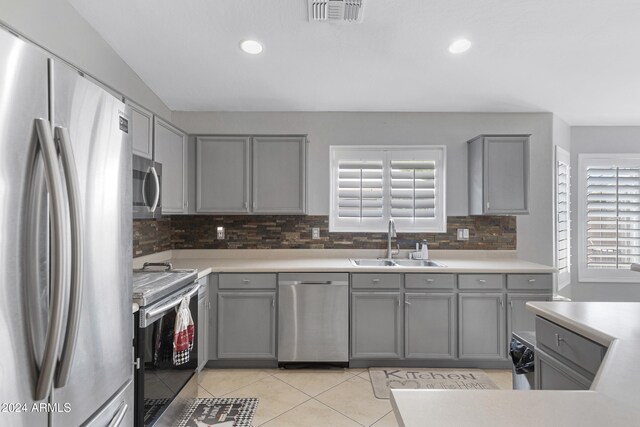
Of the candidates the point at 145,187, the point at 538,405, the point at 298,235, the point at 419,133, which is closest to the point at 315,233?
the point at 298,235

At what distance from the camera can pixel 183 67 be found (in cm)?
293

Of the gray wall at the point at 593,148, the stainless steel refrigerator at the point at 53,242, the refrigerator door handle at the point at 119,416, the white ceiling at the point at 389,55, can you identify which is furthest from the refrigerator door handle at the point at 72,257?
the gray wall at the point at 593,148

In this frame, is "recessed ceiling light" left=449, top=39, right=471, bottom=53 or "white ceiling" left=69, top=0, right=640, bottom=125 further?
"recessed ceiling light" left=449, top=39, right=471, bottom=53

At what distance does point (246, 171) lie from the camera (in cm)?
334

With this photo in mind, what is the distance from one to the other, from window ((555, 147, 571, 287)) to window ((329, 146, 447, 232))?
1274 millimetres

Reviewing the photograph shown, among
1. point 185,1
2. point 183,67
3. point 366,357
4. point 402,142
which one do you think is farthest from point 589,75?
point 183,67

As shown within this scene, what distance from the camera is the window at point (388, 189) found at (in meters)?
3.65

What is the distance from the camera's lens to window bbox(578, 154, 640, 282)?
12.7 feet

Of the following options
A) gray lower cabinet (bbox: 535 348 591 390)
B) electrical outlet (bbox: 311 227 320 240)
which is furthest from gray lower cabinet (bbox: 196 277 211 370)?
gray lower cabinet (bbox: 535 348 591 390)

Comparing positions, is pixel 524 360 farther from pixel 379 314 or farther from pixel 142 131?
pixel 142 131

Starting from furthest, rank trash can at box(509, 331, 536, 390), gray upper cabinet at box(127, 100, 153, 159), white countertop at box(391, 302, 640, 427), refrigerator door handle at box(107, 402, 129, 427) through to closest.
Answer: gray upper cabinet at box(127, 100, 153, 159) → trash can at box(509, 331, 536, 390) → refrigerator door handle at box(107, 402, 129, 427) → white countertop at box(391, 302, 640, 427)

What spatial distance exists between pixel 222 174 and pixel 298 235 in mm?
1010

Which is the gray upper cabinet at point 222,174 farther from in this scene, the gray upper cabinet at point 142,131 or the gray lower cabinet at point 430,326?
the gray lower cabinet at point 430,326

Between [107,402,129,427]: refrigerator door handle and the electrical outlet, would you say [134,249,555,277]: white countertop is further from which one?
[107,402,129,427]: refrigerator door handle
